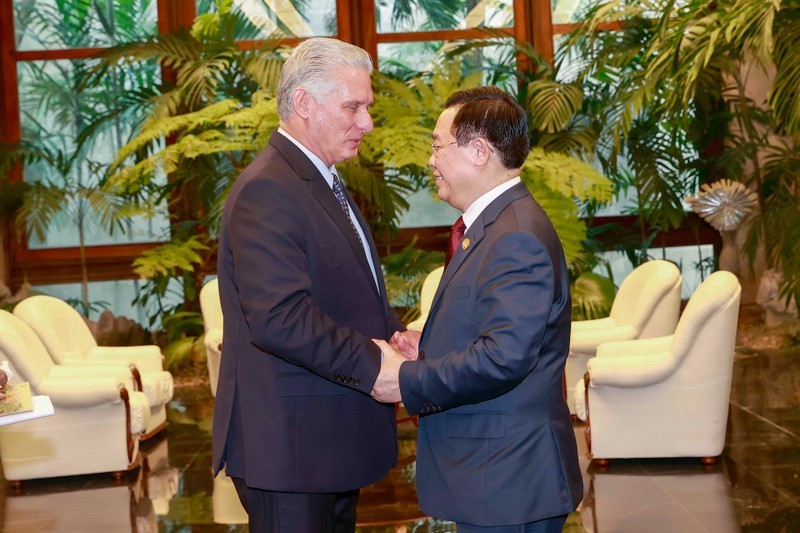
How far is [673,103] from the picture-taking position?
816cm

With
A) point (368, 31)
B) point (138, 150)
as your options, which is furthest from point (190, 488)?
point (368, 31)

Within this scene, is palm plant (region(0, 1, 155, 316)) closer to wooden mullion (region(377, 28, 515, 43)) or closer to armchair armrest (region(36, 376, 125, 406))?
wooden mullion (region(377, 28, 515, 43))

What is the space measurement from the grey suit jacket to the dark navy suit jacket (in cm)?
23

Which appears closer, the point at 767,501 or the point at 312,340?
the point at 312,340

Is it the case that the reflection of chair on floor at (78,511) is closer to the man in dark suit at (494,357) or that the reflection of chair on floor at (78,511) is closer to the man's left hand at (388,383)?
the man's left hand at (388,383)

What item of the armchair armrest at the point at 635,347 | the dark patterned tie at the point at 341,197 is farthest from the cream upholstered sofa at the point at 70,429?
the dark patterned tie at the point at 341,197

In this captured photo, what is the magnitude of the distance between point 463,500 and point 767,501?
291 cm

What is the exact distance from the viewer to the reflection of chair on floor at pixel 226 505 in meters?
4.98

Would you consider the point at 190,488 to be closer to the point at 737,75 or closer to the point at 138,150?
the point at 138,150

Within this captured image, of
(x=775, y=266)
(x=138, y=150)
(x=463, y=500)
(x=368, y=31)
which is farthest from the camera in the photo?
(x=368, y=31)

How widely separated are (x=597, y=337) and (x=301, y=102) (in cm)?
434

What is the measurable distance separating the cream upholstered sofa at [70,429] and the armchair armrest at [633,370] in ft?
8.58

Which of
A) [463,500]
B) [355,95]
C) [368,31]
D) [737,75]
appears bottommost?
[463,500]

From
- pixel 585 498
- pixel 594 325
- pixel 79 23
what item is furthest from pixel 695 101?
pixel 79 23
